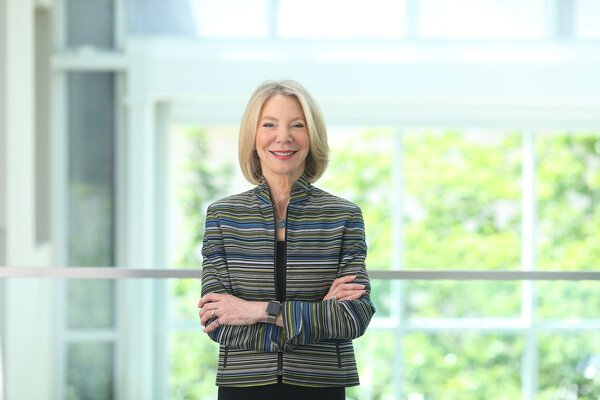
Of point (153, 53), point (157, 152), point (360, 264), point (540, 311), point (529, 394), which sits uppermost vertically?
point (153, 53)

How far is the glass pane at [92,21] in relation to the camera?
5324 mm

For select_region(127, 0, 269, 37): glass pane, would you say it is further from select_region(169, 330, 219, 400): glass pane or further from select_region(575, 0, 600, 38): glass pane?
select_region(575, 0, 600, 38): glass pane

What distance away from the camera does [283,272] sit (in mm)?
1461

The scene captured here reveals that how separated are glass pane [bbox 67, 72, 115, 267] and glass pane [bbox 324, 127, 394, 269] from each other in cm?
163

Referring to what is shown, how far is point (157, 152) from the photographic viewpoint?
5.57 metres

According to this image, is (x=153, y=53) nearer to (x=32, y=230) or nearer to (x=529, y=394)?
(x=32, y=230)

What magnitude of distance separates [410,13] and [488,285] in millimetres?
2149

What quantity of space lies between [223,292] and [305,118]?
0.39m

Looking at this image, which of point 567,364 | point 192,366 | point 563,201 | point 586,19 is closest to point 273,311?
point 192,366

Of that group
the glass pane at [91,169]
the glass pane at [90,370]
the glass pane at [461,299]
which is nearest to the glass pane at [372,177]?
the glass pane at [461,299]

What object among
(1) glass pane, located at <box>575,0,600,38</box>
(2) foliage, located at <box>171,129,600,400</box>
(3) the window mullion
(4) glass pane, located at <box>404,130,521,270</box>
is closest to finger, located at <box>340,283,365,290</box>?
(2) foliage, located at <box>171,129,600,400</box>

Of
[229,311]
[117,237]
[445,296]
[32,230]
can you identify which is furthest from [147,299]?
[229,311]

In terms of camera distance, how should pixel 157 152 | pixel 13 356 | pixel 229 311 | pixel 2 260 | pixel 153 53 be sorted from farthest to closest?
1. pixel 157 152
2. pixel 153 53
3. pixel 2 260
4. pixel 13 356
5. pixel 229 311

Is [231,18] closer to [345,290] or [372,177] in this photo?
[372,177]
